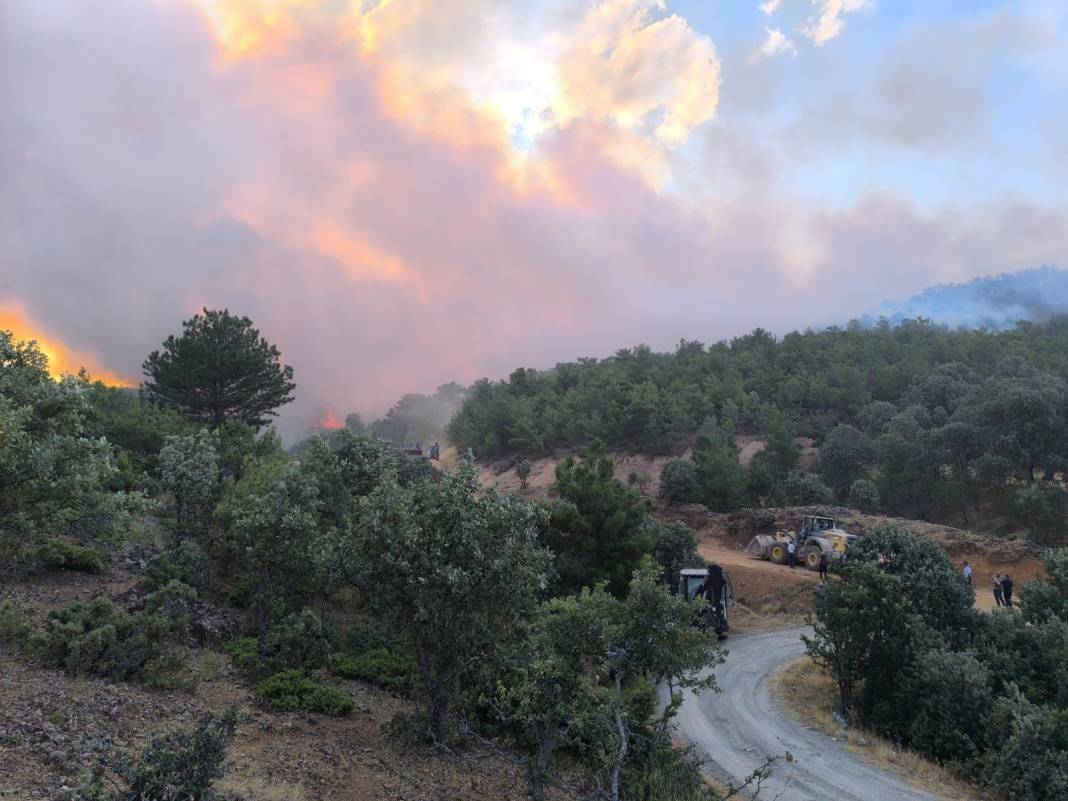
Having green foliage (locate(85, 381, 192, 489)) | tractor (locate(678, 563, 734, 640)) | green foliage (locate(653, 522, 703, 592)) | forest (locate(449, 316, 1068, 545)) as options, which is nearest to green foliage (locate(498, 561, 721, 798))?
tractor (locate(678, 563, 734, 640))

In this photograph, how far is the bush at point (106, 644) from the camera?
14367mm

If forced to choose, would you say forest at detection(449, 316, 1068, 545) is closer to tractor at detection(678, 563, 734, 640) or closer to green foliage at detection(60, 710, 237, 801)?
tractor at detection(678, 563, 734, 640)

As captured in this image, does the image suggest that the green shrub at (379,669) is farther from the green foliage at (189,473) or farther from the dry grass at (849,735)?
the dry grass at (849,735)

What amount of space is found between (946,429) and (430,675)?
60.4 m

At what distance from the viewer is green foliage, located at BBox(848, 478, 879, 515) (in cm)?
5716

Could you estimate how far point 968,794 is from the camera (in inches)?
601

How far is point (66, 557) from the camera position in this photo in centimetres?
2094

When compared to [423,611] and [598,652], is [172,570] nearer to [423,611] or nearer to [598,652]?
[423,611]

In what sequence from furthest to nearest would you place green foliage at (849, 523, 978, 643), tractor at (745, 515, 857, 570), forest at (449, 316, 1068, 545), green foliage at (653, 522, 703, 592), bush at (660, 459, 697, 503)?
bush at (660, 459, 697, 503) → forest at (449, 316, 1068, 545) → tractor at (745, 515, 857, 570) → green foliage at (653, 522, 703, 592) → green foliage at (849, 523, 978, 643)

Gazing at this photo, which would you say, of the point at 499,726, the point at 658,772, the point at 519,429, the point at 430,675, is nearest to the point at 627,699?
the point at 658,772

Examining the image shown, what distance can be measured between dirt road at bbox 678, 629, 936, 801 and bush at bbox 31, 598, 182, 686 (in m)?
13.9

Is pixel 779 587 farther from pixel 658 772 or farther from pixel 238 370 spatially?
pixel 238 370

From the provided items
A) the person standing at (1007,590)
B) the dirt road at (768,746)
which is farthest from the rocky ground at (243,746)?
the person standing at (1007,590)

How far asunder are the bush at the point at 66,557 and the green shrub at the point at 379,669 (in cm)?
933
